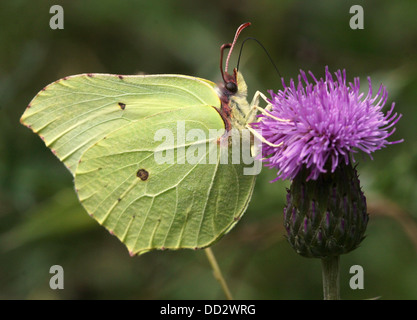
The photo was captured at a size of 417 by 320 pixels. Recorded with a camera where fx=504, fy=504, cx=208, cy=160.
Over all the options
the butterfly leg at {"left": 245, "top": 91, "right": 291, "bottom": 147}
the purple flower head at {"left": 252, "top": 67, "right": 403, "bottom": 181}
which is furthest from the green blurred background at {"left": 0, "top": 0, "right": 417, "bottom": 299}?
the purple flower head at {"left": 252, "top": 67, "right": 403, "bottom": 181}

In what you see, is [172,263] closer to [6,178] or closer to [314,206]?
[6,178]

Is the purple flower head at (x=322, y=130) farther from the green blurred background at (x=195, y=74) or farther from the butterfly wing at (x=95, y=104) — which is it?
the green blurred background at (x=195, y=74)

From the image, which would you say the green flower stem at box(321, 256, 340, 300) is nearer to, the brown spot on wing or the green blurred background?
the green blurred background

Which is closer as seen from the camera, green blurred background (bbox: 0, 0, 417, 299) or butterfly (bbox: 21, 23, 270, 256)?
butterfly (bbox: 21, 23, 270, 256)

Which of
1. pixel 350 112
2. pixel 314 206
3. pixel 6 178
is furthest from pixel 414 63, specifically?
pixel 6 178

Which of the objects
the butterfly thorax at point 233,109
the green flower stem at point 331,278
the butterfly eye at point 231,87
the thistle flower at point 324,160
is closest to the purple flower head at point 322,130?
the thistle flower at point 324,160

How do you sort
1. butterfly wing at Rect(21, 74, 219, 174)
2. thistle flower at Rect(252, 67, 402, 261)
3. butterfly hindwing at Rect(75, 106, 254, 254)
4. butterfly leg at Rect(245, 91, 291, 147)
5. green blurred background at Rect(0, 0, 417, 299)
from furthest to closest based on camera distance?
green blurred background at Rect(0, 0, 417, 299), butterfly wing at Rect(21, 74, 219, 174), butterfly hindwing at Rect(75, 106, 254, 254), butterfly leg at Rect(245, 91, 291, 147), thistle flower at Rect(252, 67, 402, 261)
